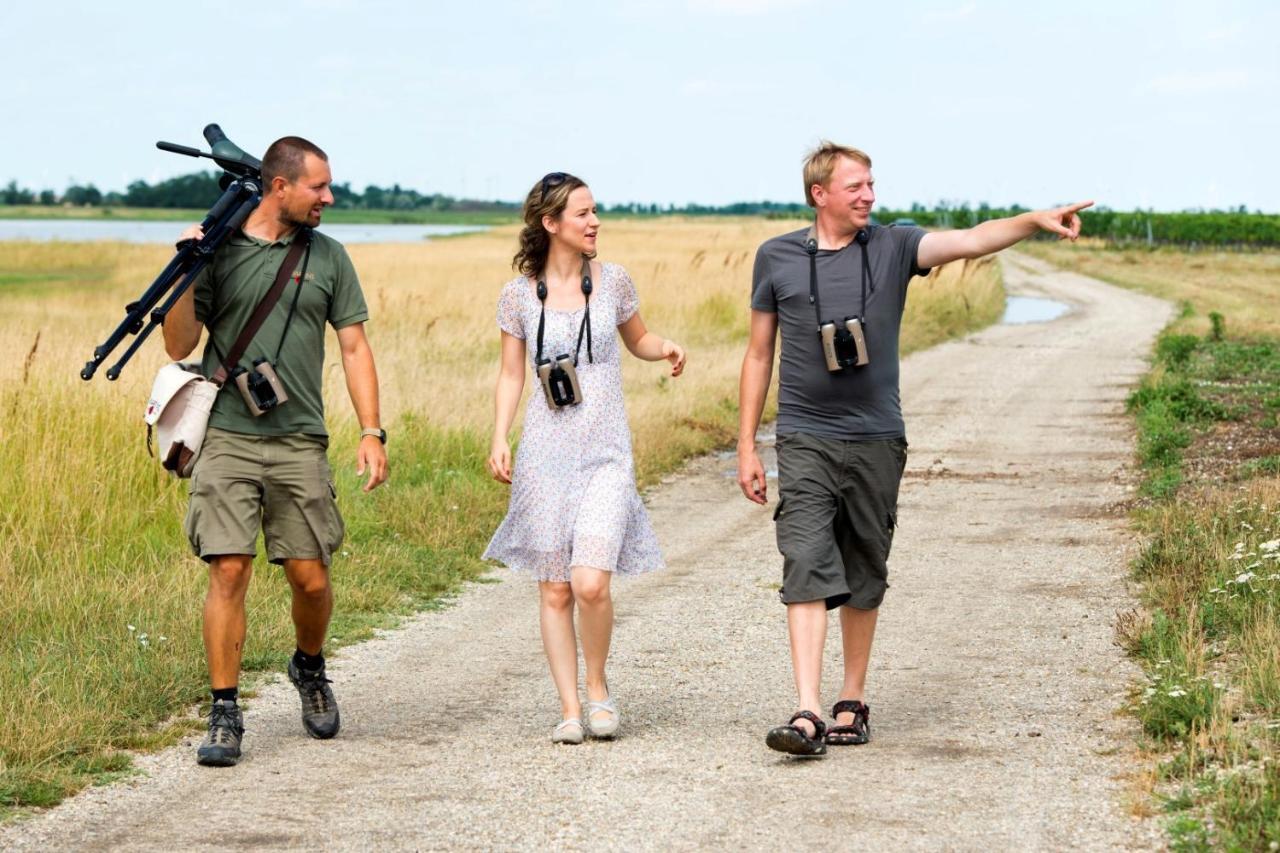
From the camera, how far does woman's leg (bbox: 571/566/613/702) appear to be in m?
5.49

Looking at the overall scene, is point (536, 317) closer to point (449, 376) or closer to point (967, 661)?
point (967, 661)

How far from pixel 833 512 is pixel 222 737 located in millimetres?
2129

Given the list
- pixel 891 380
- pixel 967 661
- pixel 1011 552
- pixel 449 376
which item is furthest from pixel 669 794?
pixel 449 376

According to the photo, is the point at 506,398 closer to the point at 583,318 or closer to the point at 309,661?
the point at 583,318

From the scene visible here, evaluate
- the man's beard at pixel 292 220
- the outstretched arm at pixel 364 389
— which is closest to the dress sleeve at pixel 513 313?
the outstretched arm at pixel 364 389

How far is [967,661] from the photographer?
22.6 ft

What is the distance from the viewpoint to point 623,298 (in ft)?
18.8

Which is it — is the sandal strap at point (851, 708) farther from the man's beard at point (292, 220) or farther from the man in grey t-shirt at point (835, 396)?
the man's beard at point (292, 220)

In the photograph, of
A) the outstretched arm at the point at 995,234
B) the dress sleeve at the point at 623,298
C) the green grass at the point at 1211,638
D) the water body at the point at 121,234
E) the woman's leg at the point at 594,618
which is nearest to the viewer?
the green grass at the point at 1211,638

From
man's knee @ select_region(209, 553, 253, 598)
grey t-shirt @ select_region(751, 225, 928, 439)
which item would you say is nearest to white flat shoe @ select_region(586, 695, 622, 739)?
grey t-shirt @ select_region(751, 225, 928, 439)

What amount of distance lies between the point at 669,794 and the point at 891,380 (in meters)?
1.57

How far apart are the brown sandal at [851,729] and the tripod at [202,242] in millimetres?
2563

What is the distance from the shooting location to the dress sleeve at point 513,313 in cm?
565

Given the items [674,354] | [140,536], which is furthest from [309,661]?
[140,536]
